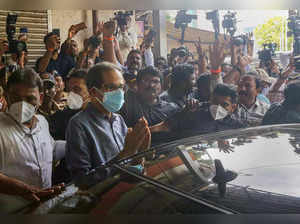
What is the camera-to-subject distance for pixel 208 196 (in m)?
2.84

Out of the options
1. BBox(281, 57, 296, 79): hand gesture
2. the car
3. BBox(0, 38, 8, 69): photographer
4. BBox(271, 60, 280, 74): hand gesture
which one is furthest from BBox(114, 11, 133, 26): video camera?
BBox(281, 57, 296, 79): hand gesture

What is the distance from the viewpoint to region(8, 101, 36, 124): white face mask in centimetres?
291

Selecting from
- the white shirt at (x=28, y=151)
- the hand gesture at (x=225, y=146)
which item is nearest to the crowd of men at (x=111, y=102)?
the white shirt at (x=28, y=151)

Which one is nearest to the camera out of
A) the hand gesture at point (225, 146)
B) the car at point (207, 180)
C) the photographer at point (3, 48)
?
the car at point (207, 180)

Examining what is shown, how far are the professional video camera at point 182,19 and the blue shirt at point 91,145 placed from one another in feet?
2.79

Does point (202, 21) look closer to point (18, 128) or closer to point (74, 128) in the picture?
point (74, 128)

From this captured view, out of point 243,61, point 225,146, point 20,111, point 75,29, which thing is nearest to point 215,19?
point 243,61

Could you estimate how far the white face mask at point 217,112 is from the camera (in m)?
3.00

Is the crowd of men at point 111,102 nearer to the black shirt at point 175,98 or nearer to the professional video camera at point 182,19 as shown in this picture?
the black shirt at point 175,98

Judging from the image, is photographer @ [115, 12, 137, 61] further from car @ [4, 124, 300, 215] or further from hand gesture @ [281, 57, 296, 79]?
hand gesture @ [281, 57, 296, 79]

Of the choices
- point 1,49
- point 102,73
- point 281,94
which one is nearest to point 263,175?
point 281,94

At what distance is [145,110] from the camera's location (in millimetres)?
3006

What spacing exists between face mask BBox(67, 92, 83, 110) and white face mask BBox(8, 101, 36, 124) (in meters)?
0.31

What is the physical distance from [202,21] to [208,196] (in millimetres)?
1359
